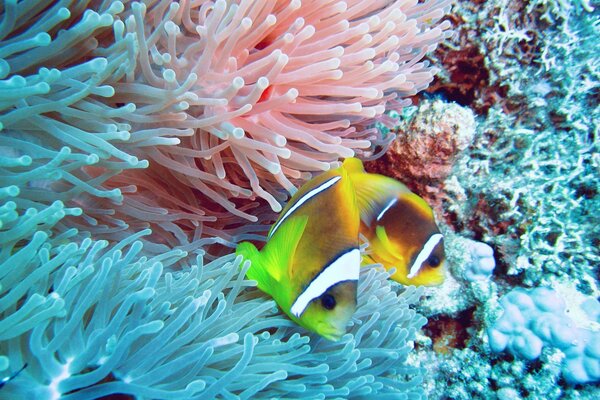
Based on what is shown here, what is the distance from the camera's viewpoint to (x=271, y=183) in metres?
1.84

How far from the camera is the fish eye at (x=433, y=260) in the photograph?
1670 mm

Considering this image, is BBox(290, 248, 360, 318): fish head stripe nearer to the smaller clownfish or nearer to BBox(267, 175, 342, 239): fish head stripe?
BBox(267, 175, 342, 239): fish head stripe

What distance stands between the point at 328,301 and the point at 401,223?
552mm

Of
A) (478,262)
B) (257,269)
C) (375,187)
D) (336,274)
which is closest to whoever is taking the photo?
(336,274)

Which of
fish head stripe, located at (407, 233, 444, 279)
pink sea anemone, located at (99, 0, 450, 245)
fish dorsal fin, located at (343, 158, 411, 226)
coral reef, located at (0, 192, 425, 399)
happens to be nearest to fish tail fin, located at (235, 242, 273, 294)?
coral reef, located at (0, 192, 425, 399)

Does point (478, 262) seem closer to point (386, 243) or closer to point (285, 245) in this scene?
point (386, 243)

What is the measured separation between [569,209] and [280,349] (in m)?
1.42

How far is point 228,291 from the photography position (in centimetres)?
161

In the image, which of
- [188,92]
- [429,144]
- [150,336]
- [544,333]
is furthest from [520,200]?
[150,336]

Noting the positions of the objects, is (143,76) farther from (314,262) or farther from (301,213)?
(314,262)

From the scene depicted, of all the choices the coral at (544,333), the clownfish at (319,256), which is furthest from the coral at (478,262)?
the clownfish at (319,256)

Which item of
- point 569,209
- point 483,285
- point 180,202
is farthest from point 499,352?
point 180,202

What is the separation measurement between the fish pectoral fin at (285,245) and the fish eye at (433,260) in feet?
1.95

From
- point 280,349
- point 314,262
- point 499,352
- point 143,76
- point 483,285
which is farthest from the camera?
point 483,285
